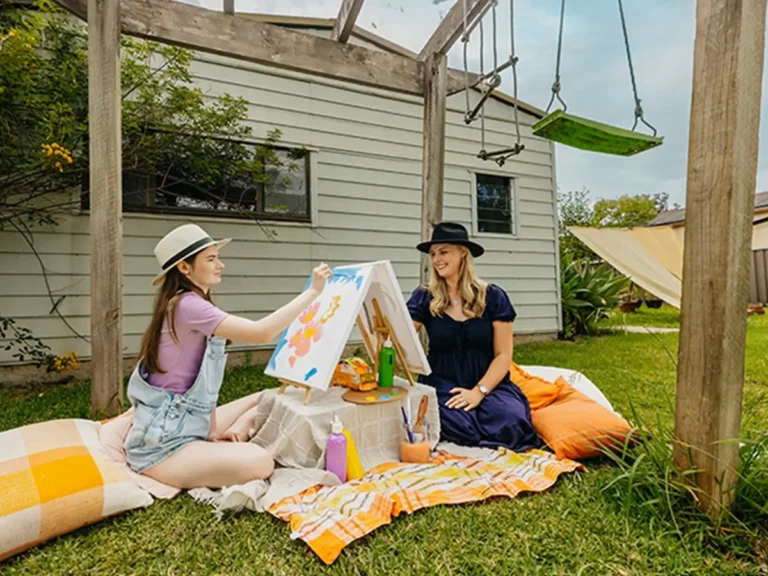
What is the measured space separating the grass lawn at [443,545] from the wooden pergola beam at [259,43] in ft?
9.79

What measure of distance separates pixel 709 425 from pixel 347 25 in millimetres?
3779

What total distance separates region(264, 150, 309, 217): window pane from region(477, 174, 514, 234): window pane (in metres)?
2.69

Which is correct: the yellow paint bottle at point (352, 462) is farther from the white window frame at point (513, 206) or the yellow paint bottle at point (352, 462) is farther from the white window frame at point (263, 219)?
the white window frame at point (513, 206)

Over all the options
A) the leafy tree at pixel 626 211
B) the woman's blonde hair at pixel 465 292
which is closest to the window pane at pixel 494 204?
the woman's blonde hair at pixel 465 292

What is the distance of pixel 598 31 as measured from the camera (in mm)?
3211

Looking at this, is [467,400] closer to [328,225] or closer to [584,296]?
[328,225]

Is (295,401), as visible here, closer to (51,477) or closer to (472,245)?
(51,477)

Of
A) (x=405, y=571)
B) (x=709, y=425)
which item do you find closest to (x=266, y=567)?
(x=405, y=571)

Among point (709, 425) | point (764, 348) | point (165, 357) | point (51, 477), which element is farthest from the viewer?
point (764, 348)

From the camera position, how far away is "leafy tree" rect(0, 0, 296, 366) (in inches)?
142

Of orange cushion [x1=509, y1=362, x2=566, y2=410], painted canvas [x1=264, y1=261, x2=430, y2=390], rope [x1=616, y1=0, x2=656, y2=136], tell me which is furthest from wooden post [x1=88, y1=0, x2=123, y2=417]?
rope [x1=616, y1=0, x2=656, y2=136]

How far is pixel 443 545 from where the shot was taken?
157cm

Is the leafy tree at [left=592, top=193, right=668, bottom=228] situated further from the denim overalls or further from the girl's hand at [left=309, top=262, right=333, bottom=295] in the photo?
the denim overalls

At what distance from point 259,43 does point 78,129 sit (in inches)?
73.7
